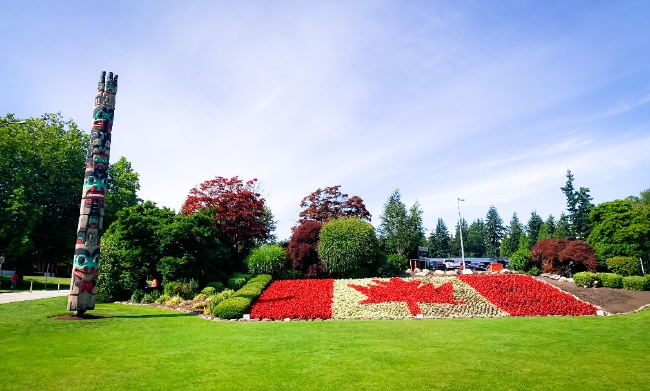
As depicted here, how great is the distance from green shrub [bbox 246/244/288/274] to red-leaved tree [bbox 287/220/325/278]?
3.60ft

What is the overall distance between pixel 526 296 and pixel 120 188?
120 ft

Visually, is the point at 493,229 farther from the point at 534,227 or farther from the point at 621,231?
the point at 621,231

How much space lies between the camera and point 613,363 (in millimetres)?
8297

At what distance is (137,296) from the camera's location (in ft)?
67.7

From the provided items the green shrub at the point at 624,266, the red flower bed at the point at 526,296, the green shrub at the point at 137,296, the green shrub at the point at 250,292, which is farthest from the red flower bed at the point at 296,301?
the green shrub at the point at 624,266

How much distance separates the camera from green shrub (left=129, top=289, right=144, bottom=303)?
2055 cm

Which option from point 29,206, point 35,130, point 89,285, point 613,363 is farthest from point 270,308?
point 35,130

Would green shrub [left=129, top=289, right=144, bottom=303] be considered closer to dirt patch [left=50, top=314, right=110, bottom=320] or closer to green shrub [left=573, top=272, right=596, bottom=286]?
dirt patch [left=50, top=314, right=110, bottom=320]

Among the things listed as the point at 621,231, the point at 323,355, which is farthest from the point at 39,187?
the point at 621,231

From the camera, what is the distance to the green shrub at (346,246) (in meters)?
27.5

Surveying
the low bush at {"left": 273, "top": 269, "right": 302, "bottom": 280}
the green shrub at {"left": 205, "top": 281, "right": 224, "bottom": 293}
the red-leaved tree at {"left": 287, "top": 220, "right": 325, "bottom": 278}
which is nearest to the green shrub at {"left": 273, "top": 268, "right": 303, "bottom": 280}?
the low bush at {"left": 273, "top": 269, "right": 302, "bottom": 280}

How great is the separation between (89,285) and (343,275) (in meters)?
17.7

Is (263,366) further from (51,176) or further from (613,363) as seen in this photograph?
(51,176)

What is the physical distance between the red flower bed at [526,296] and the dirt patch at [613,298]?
2.55ft
